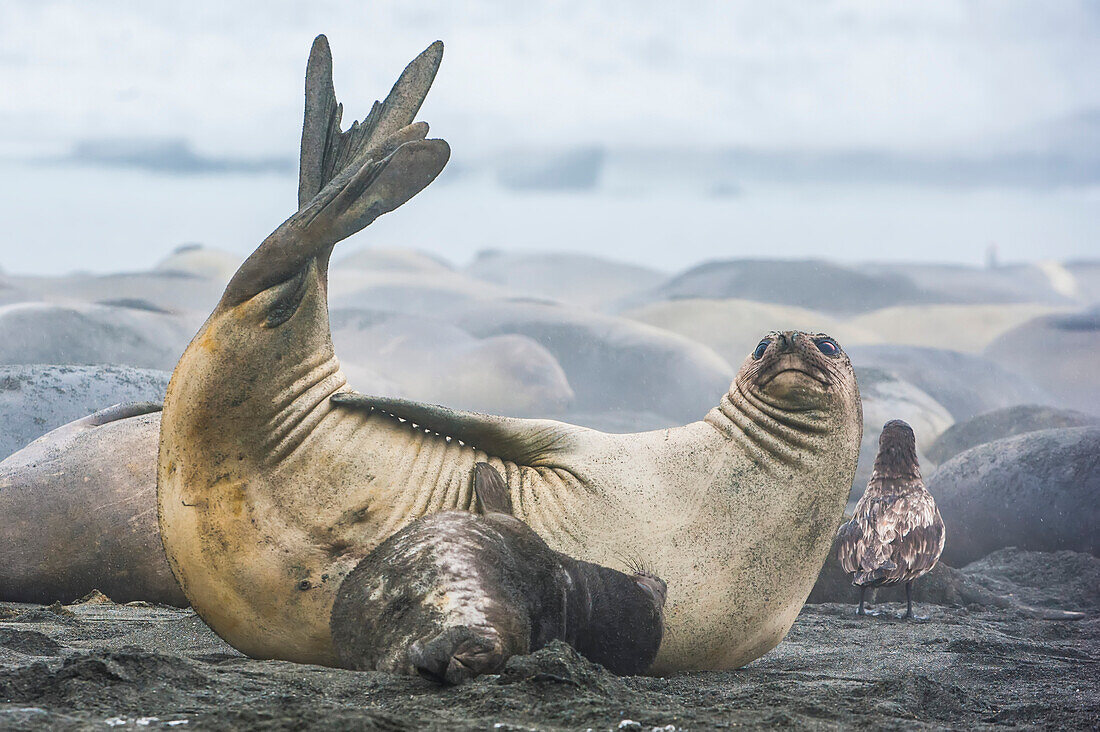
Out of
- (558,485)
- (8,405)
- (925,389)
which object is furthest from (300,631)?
(925,389)

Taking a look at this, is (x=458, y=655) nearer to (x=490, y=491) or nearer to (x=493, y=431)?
(x=490, y=491)

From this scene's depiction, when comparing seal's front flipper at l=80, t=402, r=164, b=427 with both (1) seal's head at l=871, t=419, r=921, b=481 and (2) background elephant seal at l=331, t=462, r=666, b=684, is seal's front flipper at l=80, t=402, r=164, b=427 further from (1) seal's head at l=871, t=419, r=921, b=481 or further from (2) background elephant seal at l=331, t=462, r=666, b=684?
(1) seal's head at l=871, t=419, r=921, b=481

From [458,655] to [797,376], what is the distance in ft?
4.38

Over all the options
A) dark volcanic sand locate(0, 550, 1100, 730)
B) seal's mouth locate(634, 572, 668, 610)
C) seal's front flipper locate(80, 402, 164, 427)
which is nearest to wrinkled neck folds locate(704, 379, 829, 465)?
seal's mouth locate(634, 572, 668, 610)

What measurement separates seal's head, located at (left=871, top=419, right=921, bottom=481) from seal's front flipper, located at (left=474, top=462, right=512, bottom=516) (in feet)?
8.04

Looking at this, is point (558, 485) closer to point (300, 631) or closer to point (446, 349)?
point (300, 631)

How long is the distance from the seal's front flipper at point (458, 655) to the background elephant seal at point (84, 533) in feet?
6.96

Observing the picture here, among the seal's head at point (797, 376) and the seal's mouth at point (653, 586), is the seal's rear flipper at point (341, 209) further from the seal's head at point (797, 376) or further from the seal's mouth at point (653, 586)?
the seal's mouth at point (653, 586)

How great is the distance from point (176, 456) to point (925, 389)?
8.99m

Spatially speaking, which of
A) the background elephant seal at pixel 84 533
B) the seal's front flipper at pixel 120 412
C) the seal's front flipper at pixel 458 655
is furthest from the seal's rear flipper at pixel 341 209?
the seal's front flipper at pixel 120 412

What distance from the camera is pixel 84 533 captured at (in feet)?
13.3

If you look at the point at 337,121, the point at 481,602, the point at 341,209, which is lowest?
the point at 481,602

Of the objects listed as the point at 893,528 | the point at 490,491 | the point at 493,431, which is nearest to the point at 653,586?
the point at 490,491

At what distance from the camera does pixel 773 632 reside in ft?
10.1
